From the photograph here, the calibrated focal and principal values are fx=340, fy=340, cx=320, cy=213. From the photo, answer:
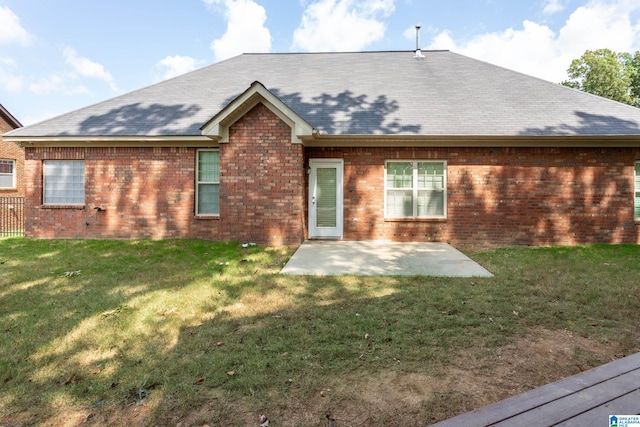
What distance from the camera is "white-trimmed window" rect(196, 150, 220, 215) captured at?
10000mm

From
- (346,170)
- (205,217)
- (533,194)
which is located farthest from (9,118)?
(533,194)

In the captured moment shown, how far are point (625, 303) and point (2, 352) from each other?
7.38 meters

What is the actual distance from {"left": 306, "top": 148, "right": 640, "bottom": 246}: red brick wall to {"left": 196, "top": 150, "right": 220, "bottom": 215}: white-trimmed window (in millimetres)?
4161

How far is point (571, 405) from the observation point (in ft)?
6.42

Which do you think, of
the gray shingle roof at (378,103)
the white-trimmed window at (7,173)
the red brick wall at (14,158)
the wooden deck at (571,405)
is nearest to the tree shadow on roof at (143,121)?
the gray shingle roof at (378,103)

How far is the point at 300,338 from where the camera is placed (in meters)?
3.57

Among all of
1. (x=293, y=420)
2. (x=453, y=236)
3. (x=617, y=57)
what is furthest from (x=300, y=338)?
(x=617, y=57)

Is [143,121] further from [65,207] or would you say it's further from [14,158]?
[14,158]

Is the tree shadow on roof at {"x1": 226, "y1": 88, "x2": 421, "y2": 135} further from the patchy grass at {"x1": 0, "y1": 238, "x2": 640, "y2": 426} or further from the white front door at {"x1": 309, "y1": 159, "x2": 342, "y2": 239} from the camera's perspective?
the patchy grass at {"x1": 0, "y1": 238, "x2": 640, "y2": 426}

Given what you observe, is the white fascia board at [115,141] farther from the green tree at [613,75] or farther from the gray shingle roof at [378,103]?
the green tree at [613,75]

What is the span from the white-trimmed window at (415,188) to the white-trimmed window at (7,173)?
1939 centimetres

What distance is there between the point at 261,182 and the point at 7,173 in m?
16.9

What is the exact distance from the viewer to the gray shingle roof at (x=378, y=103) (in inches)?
370

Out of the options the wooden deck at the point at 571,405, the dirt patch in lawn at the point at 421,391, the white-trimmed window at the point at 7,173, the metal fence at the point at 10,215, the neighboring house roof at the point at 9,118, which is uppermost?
the neighboring house roof at the point at 9,118
